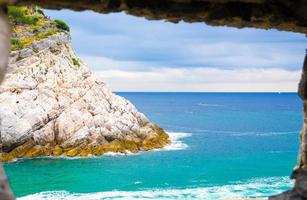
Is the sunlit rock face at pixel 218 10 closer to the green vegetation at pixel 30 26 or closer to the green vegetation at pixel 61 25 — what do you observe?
the green vegetation at pixel 30 26

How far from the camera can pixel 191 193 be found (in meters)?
35.0

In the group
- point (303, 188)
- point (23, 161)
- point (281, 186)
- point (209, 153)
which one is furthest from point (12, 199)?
point (209, 153)

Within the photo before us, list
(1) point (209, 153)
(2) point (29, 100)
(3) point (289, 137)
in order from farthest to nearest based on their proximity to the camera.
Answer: (3) point (289, 137), (1) point (209, 153), (2) point (29, 100)

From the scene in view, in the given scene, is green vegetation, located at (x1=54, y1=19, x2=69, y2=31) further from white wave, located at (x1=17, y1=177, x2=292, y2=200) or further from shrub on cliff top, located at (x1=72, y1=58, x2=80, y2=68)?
white wave, located at (x1=17, y1=177, x2=292, y2=200)

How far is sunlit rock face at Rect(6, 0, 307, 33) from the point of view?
→ 937cm

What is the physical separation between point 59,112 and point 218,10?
144ft

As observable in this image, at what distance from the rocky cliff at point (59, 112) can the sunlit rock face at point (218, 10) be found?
41446 mm

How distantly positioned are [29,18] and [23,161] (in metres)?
23.0

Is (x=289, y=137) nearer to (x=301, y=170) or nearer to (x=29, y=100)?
(x=29, y=100)

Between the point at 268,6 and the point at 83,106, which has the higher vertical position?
the point at 268,6

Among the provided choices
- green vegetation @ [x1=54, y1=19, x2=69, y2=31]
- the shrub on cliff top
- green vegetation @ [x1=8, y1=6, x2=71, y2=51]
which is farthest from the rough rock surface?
green vegetation @ [x1=54, y1=19, x2=69, y2=31]

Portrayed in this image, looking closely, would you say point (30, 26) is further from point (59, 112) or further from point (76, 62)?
point (59, 112)

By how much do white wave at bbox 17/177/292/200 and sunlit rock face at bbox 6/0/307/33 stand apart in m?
23.6

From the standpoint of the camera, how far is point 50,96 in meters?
53.6
